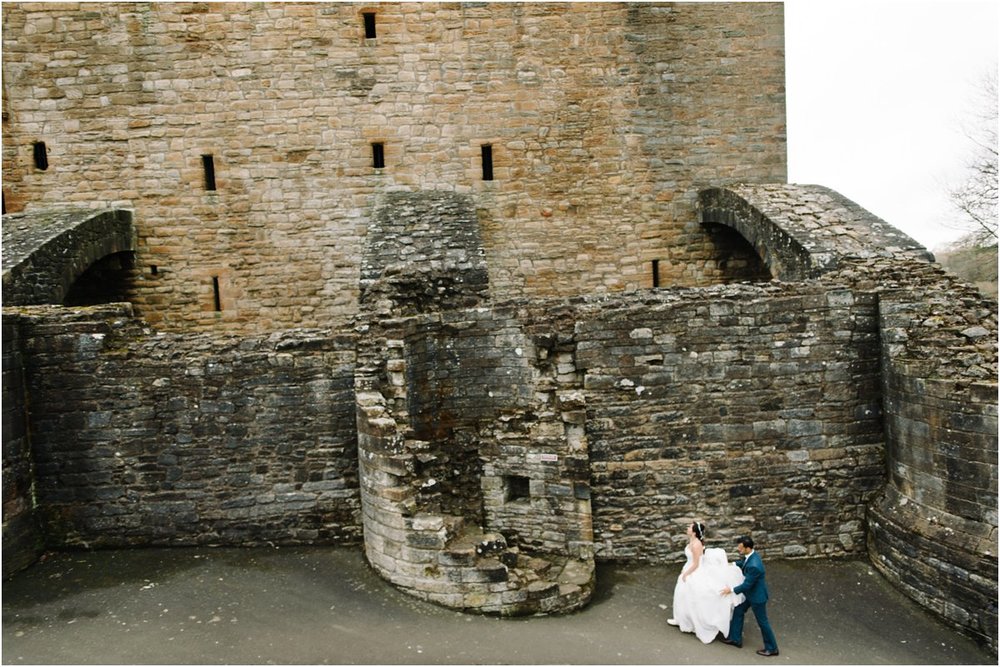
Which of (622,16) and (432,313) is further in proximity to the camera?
(622,16)

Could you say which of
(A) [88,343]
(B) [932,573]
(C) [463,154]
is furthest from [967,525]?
(A) [88,343]

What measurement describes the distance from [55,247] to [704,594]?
9.31 metres

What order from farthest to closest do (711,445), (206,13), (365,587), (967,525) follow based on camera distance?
1. (206,13)
2. (711,445)
3. (365,587)
4. (967,525)

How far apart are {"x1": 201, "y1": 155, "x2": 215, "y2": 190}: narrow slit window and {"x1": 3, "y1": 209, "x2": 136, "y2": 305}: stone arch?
4.40 feet

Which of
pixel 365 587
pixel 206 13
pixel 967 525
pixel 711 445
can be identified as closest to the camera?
pixel 967 525

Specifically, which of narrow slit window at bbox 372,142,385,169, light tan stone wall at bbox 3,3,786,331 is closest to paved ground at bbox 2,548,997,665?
light tan stone wall at bbox 3,3,786,331

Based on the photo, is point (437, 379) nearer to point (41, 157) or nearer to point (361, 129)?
point (361, 129)

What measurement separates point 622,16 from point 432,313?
6.60 metres

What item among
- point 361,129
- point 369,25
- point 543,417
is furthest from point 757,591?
point 369,25

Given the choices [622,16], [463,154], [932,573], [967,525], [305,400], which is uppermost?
[622,16]

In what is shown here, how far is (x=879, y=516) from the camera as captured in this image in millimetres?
6613

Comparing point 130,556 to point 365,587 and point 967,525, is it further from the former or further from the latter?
point 967,525

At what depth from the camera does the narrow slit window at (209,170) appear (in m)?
10.5

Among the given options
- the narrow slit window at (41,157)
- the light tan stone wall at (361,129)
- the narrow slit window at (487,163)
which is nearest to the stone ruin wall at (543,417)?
Result: the light tan stone wall at (361,129)
